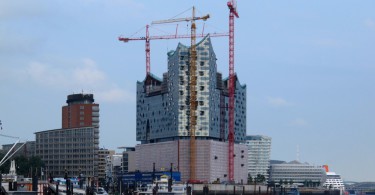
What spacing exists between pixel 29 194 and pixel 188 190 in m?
73.2

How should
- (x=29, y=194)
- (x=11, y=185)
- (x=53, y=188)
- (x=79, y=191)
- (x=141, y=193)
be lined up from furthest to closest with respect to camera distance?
(x=141, y=193) → (x=79, y=191) → (x=53, y=188) → (x=11, y=185) → (x=29, y=194)

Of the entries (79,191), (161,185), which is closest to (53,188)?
(79,191)

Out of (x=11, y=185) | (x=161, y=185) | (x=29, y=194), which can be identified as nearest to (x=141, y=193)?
(x=161, y=185)

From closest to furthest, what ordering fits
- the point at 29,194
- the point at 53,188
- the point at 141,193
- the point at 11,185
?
the point at 29,194
the point at 11,185
the point at 53,188
the point at 141,193

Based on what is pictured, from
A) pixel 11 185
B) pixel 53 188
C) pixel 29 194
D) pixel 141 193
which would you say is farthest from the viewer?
pixel 141 193

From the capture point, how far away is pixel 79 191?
133 m

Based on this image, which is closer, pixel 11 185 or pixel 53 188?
pixel 11 185

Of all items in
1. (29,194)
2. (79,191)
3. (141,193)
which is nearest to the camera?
(29,194)

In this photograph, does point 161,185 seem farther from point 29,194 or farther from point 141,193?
point 29,194

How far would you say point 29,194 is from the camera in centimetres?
7925

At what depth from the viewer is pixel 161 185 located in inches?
6014

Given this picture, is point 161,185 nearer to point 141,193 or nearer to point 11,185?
point 141,193

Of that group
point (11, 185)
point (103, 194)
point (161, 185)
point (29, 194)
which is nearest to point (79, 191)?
point (103, 194)

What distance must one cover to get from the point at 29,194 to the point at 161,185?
244ft
